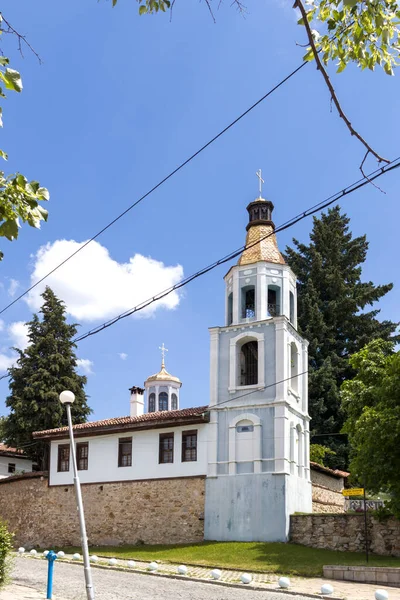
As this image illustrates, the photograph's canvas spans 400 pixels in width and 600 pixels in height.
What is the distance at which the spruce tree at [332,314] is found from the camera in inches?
1554

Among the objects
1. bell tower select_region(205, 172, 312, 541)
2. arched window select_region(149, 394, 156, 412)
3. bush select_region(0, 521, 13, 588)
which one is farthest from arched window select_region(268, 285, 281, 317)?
arched window select_region(149, 394, 156, 412)

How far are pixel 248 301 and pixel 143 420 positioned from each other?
21.5 feet

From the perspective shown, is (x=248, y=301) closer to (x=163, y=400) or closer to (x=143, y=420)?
(x=143, y=420)

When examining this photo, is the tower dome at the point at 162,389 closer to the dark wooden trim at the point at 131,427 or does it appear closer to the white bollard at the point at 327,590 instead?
the dark wooden trim at the point at 131,427

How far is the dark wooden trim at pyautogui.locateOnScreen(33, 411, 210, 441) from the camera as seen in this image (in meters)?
28.0

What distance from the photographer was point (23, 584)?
1636 cm

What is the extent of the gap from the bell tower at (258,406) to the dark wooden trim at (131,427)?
0.64 meters

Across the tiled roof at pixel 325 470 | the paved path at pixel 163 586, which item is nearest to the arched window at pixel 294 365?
the tiled roof at pixel 325 470

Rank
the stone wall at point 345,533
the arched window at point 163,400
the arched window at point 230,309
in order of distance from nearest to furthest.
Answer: the stone wall at point 345,533 < the arched window at point 230,309 < the arched window at point 163,400

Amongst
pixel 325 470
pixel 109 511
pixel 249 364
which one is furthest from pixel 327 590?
pixel 325 470

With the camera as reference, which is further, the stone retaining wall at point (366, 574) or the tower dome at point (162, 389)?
the tower dome at point (162, 389)

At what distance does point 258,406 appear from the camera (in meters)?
27.3

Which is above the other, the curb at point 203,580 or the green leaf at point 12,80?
the green leaf at point 12,80

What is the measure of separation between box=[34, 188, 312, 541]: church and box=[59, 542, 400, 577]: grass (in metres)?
1.23
